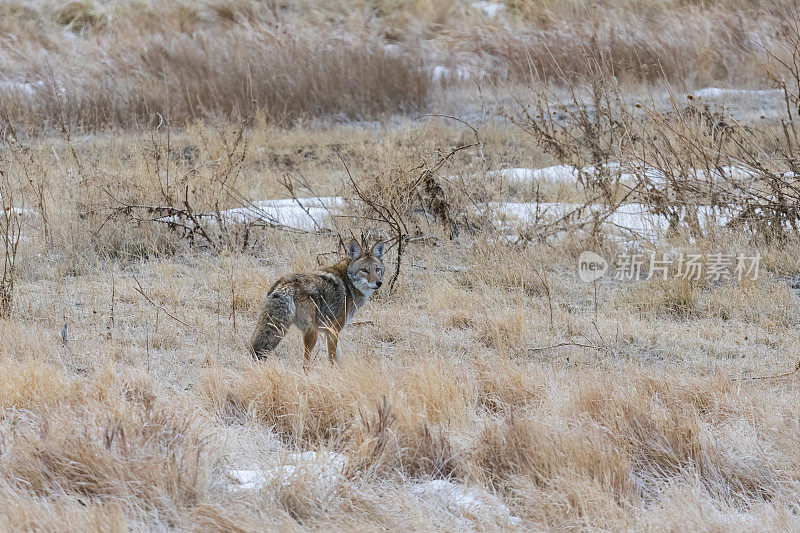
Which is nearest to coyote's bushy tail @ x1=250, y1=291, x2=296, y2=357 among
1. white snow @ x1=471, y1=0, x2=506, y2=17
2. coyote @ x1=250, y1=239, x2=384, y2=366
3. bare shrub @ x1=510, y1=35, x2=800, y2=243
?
coyote @ x1=250, y1=239, x2=384, y2=366

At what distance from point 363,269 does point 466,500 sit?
7.10ft

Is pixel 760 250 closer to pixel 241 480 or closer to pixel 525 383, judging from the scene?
pixel 525 383

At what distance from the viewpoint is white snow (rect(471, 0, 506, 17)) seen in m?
19.0

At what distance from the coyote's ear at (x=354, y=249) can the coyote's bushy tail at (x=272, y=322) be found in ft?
2.32

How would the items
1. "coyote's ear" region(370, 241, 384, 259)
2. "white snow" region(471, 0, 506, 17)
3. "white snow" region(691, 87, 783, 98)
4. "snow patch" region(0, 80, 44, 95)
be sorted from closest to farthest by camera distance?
"coyote's ear" region(370, 241, 384, 259), "white snow" region(691, 87, 783, 98), "snow patch" region(0, 80, 44, 95), "white snow" region(471, 0, 506, 17)

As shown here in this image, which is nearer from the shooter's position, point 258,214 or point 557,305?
point 557,305

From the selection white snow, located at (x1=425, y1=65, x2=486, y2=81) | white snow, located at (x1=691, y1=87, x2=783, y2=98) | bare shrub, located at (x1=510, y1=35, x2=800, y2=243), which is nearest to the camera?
bare shrub, located at (x1=510, y1=35, x2=800, y2=243)

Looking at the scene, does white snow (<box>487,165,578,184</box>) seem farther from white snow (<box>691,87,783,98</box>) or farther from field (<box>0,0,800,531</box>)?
white snow (<box>691,87,783,98</box>)

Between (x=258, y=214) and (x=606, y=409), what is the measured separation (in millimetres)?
4876

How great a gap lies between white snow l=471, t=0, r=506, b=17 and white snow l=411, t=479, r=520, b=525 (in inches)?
659

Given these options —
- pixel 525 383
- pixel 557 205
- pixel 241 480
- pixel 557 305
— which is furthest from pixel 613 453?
pixel 557 205

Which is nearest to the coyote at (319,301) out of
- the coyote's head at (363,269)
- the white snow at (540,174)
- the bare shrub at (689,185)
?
the coyote's head at (363,269)

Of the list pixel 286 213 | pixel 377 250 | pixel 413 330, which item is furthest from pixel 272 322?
pixel 286 213

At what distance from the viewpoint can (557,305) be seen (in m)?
6.37
